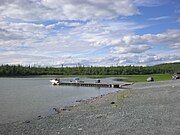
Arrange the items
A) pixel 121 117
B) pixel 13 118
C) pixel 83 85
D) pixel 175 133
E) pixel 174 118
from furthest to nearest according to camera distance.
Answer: pixel 83 85 < pixel 13 118 < pixel 121 117 < pixel 174 118 < pixel 175 133

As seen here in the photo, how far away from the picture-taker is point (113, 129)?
2091 centimetres

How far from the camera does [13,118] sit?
35000 millimetres

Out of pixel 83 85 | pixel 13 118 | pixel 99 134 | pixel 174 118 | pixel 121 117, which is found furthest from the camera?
pixel 83 85

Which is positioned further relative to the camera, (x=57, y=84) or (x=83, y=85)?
(x=57, y=84)

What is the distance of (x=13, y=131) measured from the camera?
23953 millimetres

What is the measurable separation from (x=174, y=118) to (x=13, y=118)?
18.6 metres

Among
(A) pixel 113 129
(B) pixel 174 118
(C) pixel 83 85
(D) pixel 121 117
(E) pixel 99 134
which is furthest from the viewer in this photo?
(C) pixel 83 85

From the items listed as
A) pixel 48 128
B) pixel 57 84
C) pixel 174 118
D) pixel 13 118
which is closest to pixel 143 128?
pixel 174 118

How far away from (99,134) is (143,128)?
2848 mm

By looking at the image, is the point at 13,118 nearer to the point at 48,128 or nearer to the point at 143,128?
the point at 48,128

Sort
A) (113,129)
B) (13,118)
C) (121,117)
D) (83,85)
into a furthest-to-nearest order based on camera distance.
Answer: (83,85), (13,118), (121,117), (113,129)

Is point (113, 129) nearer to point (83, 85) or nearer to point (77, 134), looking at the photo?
point (77, 134)

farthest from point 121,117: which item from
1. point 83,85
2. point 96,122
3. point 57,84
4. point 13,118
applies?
point 57,84

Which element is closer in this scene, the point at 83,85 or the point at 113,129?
the point at 113,129
